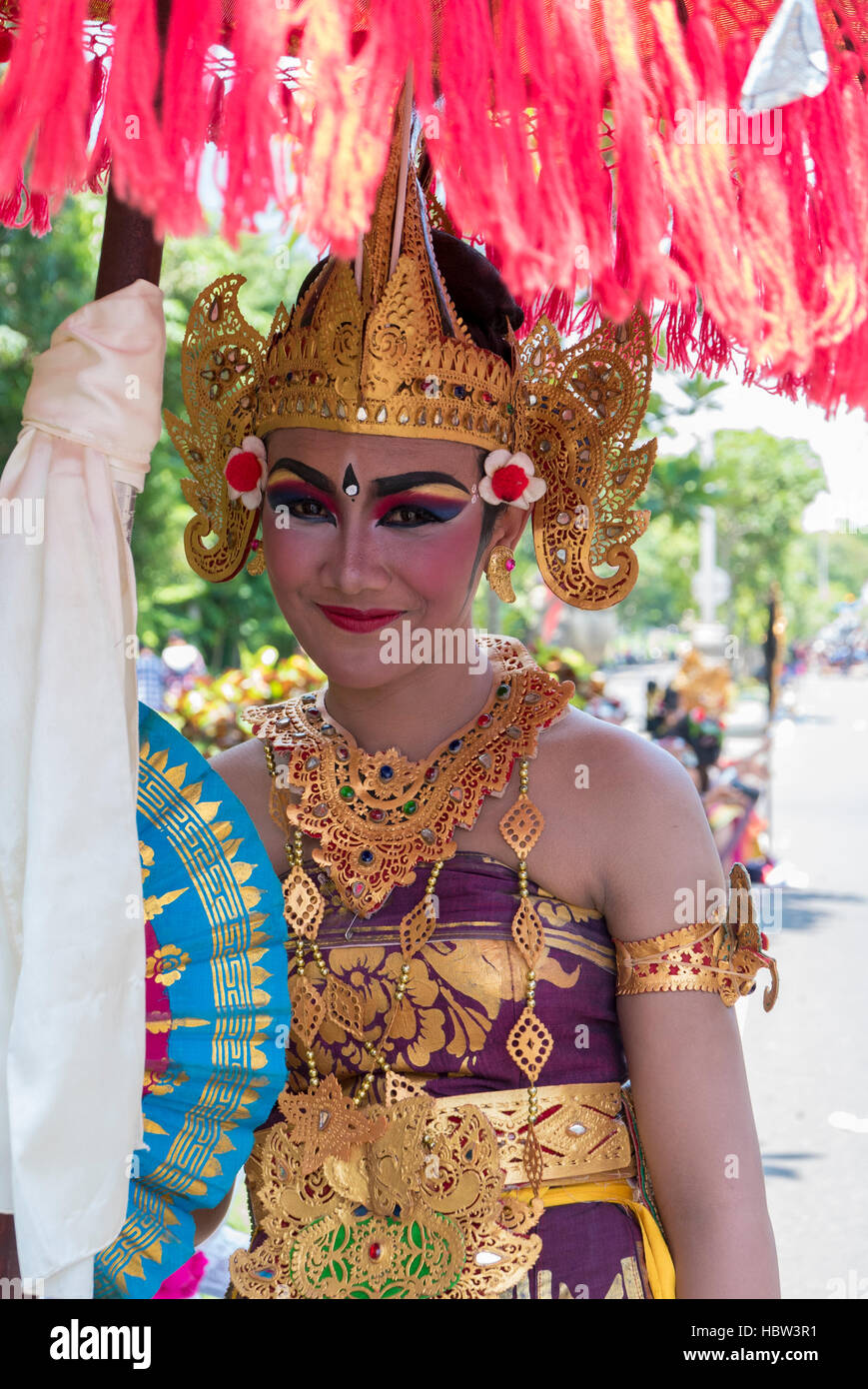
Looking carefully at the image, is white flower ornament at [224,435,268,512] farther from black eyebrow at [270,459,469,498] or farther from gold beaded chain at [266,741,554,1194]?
gold beaded chain at [266,741,554,1194]

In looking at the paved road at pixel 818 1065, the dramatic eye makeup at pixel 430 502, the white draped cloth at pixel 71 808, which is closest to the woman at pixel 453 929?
the dramatic eye makeup at pixel 430 502

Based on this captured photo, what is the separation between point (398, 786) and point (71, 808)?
26.5 inches

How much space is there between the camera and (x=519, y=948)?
1.85 m

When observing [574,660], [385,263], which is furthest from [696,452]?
[385,263]

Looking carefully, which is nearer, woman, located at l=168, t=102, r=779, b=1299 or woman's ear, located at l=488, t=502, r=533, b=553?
woman, located at l=168, t=102, r=779, b=1299

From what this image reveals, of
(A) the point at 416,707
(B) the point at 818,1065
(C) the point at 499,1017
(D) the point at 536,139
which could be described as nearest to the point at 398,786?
(A) the point at 416,707

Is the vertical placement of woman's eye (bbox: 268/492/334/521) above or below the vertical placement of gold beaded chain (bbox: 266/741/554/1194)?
above

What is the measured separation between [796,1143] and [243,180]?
17.6 ft

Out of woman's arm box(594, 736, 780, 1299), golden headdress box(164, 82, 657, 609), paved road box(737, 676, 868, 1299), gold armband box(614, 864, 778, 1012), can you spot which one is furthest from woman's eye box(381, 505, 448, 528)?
paved road box(737, 676, 868, 1299)

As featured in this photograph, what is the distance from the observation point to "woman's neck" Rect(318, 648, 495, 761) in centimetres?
198

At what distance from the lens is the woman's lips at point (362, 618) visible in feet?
5.95

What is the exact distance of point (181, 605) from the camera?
73.0 ft

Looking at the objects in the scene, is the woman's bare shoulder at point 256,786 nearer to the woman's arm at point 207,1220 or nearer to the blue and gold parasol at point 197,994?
the blue and gold parasol at point 197,994
